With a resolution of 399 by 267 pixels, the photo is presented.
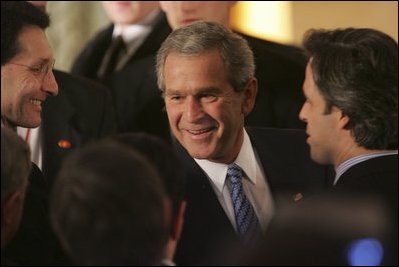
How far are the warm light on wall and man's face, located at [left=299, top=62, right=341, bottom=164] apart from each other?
161cm

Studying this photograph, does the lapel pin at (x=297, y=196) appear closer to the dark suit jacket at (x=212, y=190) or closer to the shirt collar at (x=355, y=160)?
the dark suit jacket at (x=212, y=190)

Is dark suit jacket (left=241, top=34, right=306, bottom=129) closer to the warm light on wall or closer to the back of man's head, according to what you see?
the warm light on wall

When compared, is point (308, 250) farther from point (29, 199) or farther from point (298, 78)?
point (298, 78)

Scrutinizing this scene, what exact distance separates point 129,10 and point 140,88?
472 mm

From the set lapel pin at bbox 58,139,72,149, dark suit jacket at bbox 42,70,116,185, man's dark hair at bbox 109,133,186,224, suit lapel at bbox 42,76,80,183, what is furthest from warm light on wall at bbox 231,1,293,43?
man's dark hair at bbox 109,133,186,224

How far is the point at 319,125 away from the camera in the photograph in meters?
2.53

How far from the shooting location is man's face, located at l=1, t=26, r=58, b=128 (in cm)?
241

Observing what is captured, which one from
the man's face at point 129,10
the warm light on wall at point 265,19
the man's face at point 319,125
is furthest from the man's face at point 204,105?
the warm light on wall at point 265,19

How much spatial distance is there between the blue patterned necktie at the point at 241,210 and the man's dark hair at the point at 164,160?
0.48 m

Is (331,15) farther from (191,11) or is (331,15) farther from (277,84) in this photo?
(277,84)

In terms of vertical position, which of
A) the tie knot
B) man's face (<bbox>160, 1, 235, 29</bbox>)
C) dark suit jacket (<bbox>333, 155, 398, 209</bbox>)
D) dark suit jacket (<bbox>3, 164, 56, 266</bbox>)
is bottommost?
man's face (<bbox>160, 1, 235, 29</bbox>)

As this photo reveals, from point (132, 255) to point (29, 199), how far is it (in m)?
0.45

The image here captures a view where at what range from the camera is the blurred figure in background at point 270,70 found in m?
3.04

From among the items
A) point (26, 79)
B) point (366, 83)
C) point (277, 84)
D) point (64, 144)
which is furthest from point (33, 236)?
point (277, 84)
